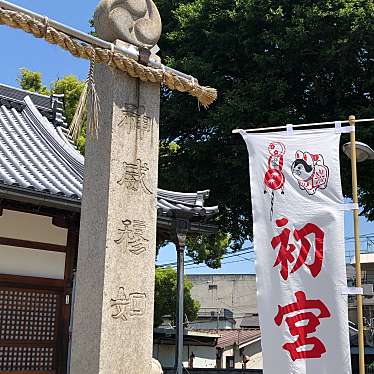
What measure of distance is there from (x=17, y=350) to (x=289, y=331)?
4.05 meters

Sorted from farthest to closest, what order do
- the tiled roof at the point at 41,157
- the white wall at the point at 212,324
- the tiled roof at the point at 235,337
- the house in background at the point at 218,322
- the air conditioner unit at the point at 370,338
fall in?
the white wall at the point at 212,324 < the house in background at the point at 218,322 < the tiled roof at the point at 235,337 < the air conditioner unit at the point at 370,338 < the tiled roof at the point at 41,157

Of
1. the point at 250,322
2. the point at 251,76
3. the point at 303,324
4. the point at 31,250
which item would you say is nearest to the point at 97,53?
the point at 303,324

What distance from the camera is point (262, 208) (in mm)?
5988

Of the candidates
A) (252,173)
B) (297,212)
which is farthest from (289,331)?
(252,173)

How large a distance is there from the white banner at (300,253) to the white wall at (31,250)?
3.49 metres

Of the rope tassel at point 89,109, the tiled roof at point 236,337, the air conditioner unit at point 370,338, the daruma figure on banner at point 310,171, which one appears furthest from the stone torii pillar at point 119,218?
the tiled roof at point 236,337

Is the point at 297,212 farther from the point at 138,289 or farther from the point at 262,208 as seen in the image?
the point at 138,289

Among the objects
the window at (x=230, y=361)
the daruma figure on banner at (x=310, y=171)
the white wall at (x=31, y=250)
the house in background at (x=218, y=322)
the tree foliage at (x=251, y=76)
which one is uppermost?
the tree foliage at (x=251, y=76)

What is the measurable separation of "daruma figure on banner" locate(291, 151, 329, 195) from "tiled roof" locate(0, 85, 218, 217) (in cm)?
272

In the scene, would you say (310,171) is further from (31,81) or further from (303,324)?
(31,81)

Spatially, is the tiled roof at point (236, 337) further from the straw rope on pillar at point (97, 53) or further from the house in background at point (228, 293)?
the straw rope on pillar at point (97, 53)

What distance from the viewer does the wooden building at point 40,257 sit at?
775cm

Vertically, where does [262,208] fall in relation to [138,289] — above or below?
above

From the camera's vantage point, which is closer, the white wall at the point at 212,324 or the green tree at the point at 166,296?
the green tree at the point at 166,296
